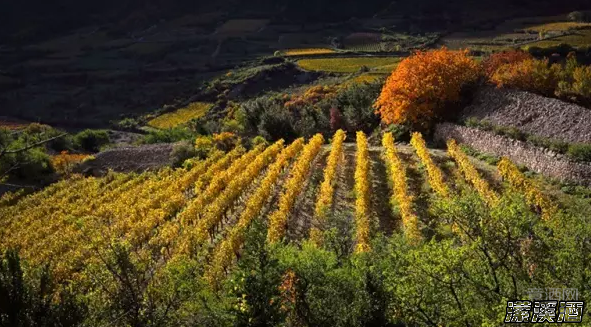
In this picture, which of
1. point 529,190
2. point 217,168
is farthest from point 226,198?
point 529,190

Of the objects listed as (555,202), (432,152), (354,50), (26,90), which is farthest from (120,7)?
(555,202)

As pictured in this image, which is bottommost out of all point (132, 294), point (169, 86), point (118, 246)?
point (169, 86)

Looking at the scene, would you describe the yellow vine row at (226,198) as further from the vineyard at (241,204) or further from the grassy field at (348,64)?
the grassy field at (348,64)

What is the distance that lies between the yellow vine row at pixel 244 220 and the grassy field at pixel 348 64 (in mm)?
63523

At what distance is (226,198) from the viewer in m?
33.0

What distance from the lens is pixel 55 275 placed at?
2514cm

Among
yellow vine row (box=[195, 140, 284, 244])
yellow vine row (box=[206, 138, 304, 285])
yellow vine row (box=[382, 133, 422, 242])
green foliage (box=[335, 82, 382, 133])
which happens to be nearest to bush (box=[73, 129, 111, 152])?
green foliage (box=[335, 82, 382, 133])

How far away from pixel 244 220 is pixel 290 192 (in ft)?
13.3

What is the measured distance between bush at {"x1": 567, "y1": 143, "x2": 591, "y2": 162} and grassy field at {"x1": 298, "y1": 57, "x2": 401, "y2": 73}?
230ft

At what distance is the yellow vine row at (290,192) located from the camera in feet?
90.1

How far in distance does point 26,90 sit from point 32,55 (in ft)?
110

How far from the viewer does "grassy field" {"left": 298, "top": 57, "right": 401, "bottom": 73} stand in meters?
108

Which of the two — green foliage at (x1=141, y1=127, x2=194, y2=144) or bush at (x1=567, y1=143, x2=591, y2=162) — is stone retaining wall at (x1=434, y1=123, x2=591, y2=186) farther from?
green foliage at (x1=141, y1=127, x2=194, y2=144)

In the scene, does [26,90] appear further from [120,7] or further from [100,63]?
[120,7]
